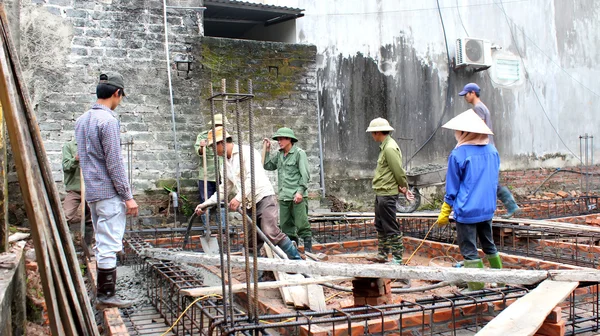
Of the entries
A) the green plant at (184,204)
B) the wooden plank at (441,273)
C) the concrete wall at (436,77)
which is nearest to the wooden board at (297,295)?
the wooden plank at (441,273)

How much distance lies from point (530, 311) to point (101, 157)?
308 cm

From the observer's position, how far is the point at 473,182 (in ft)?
15.9

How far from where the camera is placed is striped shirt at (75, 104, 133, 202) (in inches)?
164

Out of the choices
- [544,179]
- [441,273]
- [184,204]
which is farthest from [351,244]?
[544,179]

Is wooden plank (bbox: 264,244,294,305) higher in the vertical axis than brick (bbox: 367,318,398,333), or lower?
higher

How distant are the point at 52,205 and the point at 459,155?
320 cm

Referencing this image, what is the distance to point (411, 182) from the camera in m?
11.0

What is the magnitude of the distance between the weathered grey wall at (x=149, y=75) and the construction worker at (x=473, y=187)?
512cm

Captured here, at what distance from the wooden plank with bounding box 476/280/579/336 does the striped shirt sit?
2.66 meters

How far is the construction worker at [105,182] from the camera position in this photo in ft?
13.7

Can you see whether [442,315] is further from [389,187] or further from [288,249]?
[389,187]

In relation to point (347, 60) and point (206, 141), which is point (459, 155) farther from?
point (347, 60)

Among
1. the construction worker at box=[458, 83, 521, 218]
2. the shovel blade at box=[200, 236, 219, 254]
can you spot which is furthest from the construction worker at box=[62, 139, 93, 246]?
the construction worker at box=[458, 83, 521, 218]

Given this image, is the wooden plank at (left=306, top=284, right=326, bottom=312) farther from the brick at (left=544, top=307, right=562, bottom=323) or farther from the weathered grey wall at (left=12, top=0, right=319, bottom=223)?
the weathered grey wall at (left=12, top=0, right=319, bottom=223)
